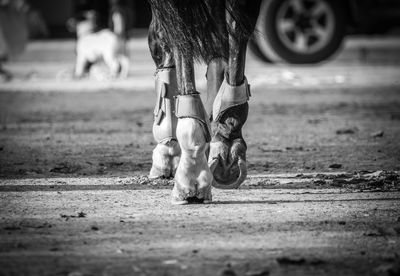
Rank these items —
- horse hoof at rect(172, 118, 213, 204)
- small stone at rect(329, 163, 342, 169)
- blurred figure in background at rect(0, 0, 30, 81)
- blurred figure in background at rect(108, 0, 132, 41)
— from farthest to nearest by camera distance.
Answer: blurred figure in background at rect(0, 0, 30, 81) → blurred figure in background at rect(108, 0, 132, 41) → small stone at rect(329, 163, 342, 169) → horse hoof at rect(172, 118, 213, 204)

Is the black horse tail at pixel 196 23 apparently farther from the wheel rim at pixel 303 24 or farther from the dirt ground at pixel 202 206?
the wheel rim at pixel 303 24

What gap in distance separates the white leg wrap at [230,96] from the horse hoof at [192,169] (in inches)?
12.9

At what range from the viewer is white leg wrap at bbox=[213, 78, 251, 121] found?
4969 mm

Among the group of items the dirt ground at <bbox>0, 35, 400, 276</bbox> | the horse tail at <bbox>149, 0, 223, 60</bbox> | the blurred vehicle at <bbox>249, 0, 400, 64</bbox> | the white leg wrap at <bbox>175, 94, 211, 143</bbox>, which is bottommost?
the dirt ground at <bbox>0, 35, 400, 276</bbox>

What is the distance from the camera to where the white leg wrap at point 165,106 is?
5434mm

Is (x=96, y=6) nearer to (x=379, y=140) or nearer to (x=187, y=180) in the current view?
(x=379, y=140)

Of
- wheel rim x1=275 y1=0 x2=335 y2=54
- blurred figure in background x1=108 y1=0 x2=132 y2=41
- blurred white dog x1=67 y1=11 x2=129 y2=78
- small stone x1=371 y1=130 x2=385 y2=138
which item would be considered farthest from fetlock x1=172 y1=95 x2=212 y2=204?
blurred figure in background x1=108 y1=0 x2=132 y2=41

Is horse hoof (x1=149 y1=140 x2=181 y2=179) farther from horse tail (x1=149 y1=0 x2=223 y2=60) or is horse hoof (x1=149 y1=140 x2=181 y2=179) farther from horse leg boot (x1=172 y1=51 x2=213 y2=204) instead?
horse tail (x1=149 y1=0 x2=223 y2=60)

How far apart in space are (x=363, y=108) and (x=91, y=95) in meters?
2.95

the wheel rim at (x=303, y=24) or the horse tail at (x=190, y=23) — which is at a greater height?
the wheel rim at (x=303, y=24)

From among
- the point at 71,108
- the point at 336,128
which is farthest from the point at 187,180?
the point at 71,108

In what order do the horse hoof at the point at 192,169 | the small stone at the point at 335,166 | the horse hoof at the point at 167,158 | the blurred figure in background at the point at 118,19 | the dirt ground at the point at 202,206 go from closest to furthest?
Result: the dirt ground at the point at 202,206 < the horse hoof at the point at 192,169 < the horse hoof at the point at 167,158 < the small stone at the point at 335,166 < the blurred figure in background at the point at 118,19

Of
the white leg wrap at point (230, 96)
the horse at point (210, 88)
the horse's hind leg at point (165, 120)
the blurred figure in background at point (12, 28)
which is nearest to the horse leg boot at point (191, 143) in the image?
the horse at point (210, 88)

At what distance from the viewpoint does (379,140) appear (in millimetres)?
7117
